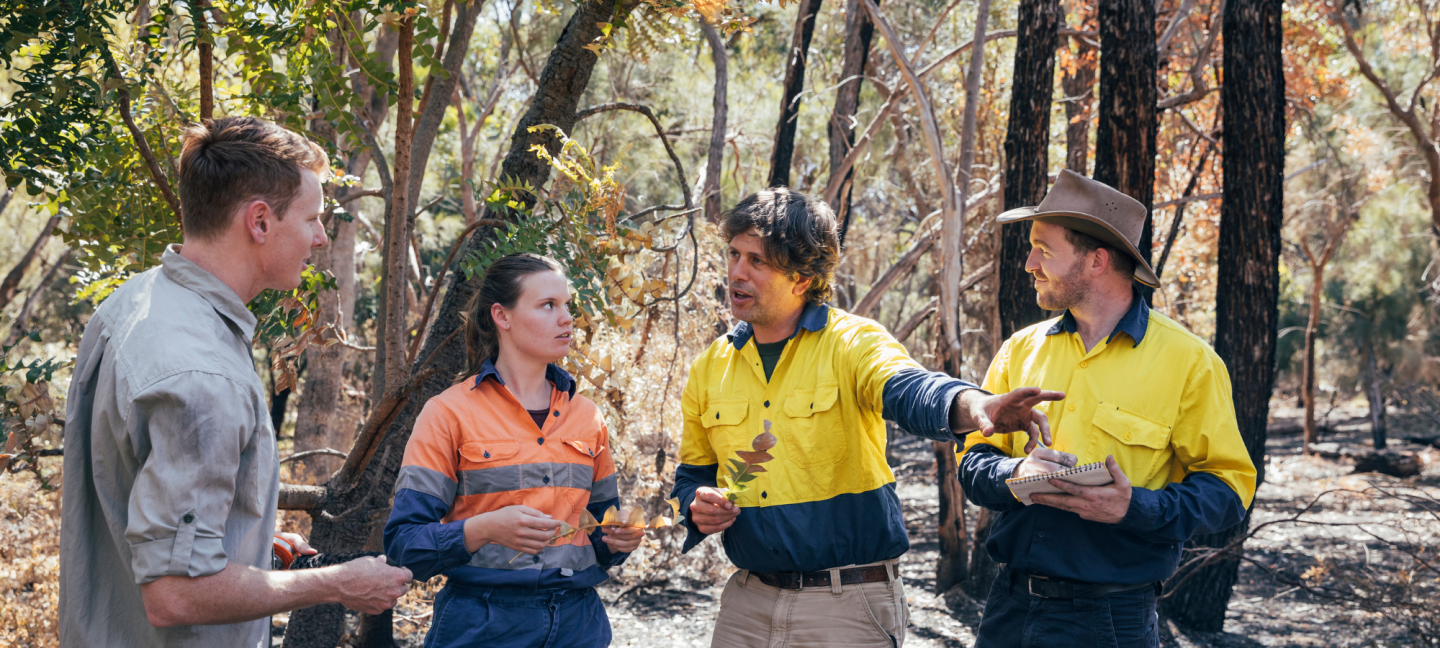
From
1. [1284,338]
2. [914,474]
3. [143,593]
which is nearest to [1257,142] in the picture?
[143,593]

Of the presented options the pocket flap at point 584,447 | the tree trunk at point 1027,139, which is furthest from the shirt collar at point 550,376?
the tree trunk at point 1027,139

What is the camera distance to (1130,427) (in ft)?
7.44

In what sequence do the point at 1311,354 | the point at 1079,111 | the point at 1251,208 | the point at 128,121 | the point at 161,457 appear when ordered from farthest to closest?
the point at 1311,354
the point at 1079,111
the point at 1251,208
the point at 128,121
the point at 161,457

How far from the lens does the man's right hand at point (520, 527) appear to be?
1.89 m

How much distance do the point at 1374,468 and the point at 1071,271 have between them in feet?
46.1

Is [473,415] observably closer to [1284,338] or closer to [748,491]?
[748,491]

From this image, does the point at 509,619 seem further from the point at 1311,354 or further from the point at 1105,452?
the point at 1311,354

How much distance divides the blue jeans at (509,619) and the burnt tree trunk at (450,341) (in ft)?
4.85

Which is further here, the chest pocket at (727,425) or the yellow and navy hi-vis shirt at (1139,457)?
the chest pocket at (727,425)

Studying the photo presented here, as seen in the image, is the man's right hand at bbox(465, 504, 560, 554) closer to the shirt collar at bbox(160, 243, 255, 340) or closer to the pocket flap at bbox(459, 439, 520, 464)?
the pocket flap at bbox(459, 439, 520, 464)

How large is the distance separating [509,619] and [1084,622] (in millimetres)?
1377

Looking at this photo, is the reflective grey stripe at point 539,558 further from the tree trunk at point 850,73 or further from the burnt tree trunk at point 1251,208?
the tree trunk at point 850,73

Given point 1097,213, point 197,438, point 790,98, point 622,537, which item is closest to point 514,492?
point 622,537

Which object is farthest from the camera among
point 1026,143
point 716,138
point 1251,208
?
point 716,138
